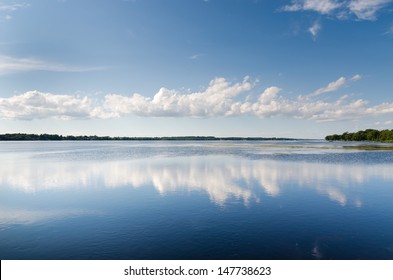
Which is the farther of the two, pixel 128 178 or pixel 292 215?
pixel 128 178

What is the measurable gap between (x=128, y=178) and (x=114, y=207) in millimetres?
16290

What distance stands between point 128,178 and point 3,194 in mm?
14391

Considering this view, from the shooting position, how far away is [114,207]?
25.1 meters

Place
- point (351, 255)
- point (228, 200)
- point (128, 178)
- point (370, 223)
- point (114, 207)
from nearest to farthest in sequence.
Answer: point (351, 255) → point (370, 223) → point (114, 207) → point (228, 200) → point (128, 178)

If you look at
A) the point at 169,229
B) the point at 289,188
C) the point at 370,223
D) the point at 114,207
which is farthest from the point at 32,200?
the point at 370,223

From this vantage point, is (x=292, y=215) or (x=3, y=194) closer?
(x=292, y=215)

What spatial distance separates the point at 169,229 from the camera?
750 inches

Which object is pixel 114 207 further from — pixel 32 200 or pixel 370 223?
pixel 370 223

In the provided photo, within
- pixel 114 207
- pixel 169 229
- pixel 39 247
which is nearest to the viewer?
pixel 39 247

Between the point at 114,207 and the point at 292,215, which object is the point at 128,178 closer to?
the point at 114,207
